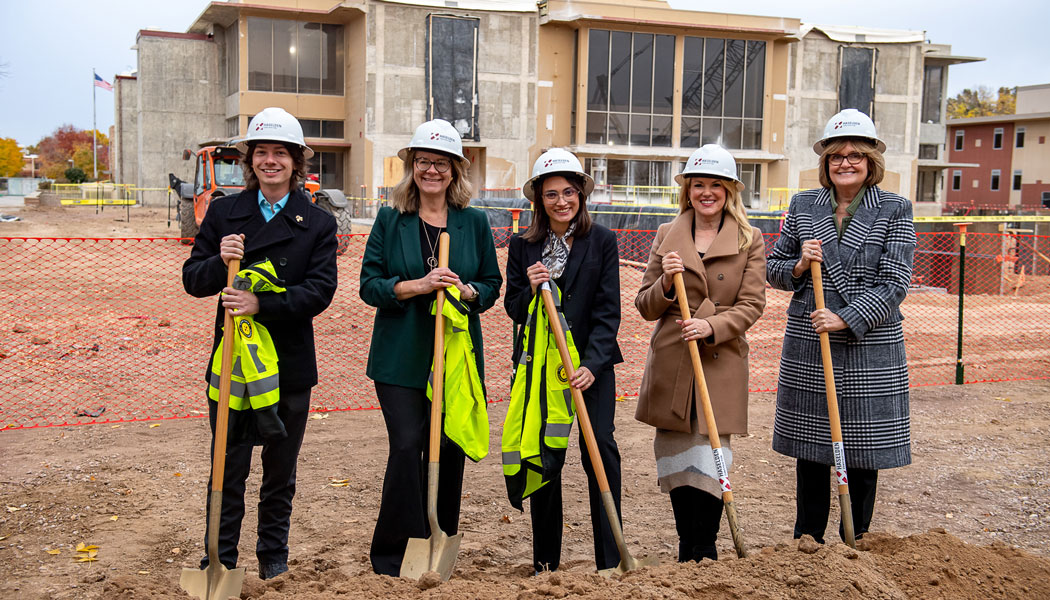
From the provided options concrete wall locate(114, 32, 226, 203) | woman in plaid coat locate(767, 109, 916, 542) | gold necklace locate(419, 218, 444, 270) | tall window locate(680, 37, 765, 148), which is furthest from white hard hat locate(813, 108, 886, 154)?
concrete wall locate(114, 32, 226, 203)

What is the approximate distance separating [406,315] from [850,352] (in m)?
2.01

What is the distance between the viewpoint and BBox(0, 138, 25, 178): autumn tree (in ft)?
227

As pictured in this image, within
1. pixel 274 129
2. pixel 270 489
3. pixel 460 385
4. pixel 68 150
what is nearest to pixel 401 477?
pixel 460 385

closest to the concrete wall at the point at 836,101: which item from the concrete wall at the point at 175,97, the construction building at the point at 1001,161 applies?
the construction building at the point at 1001,161

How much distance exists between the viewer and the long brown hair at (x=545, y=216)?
4215 millimetres

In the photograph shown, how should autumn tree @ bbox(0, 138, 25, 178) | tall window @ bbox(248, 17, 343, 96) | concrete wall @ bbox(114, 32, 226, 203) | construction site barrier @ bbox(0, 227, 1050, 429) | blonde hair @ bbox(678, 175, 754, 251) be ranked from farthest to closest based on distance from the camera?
autumn tree @ bbox(0, 138, 25, 178) → concrete wall @ bbox(114, 32, 226, 203) → tall window @ bbox(248, 17, 343, 96) → construction site barrier @ bbox(0, 227, 1050, 429) → blonde hair @ bbox(678, 175, 754, 251)

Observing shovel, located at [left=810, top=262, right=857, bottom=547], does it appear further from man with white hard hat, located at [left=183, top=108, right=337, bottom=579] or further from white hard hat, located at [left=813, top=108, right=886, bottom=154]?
man with white hard hat, located at [left=183, top=108, right=337, bottom=579]

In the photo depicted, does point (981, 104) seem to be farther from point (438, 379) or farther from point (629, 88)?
point (438, 379)

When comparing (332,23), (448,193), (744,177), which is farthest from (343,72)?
(448,193)

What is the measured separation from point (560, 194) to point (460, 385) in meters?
0.96

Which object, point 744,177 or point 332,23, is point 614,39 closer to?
point 744,177

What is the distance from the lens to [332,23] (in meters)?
36.7

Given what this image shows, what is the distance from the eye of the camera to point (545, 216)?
4309 millimetres

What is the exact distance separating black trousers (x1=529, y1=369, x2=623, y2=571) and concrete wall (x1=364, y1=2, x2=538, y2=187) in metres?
31.6
